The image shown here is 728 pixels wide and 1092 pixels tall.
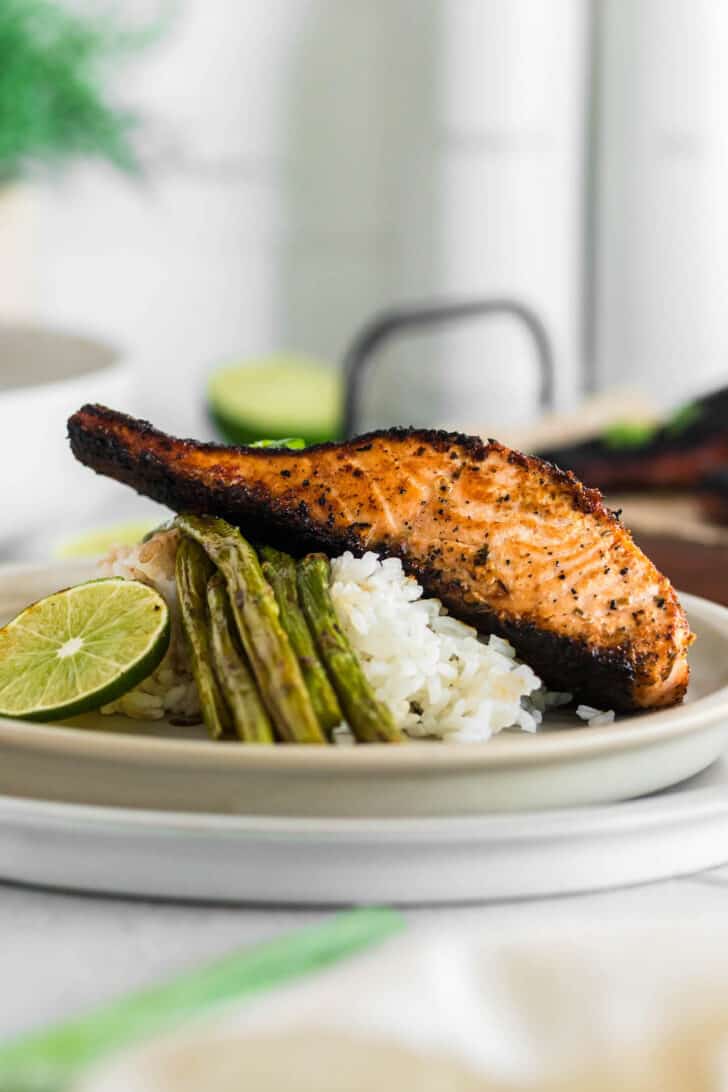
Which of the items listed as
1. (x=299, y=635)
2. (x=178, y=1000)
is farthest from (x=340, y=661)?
(x=178, y=1000)

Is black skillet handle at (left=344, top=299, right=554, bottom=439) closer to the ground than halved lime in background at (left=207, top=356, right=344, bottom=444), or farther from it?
farther from it

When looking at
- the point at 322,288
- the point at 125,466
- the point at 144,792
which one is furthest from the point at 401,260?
the point at 144,792

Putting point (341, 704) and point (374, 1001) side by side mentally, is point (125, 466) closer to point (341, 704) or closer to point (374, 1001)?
point (341, 704)

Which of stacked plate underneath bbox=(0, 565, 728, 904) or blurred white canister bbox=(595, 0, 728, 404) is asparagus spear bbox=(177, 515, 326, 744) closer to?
stacked plate underneath bbox=(0, 565, 728, 904)

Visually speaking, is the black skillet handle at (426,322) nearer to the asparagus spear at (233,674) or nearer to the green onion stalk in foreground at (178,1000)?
the asparagus spear at (233,674)

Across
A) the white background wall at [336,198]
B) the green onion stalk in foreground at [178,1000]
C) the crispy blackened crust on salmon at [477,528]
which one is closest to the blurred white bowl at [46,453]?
the crispy blackened crust on salmon at [477,528]

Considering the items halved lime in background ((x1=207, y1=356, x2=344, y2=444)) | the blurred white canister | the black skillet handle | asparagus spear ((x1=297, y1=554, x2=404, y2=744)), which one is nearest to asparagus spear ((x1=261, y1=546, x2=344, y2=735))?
asparagus spear ((x1=297, y1=554, x2=404, y2=744))
